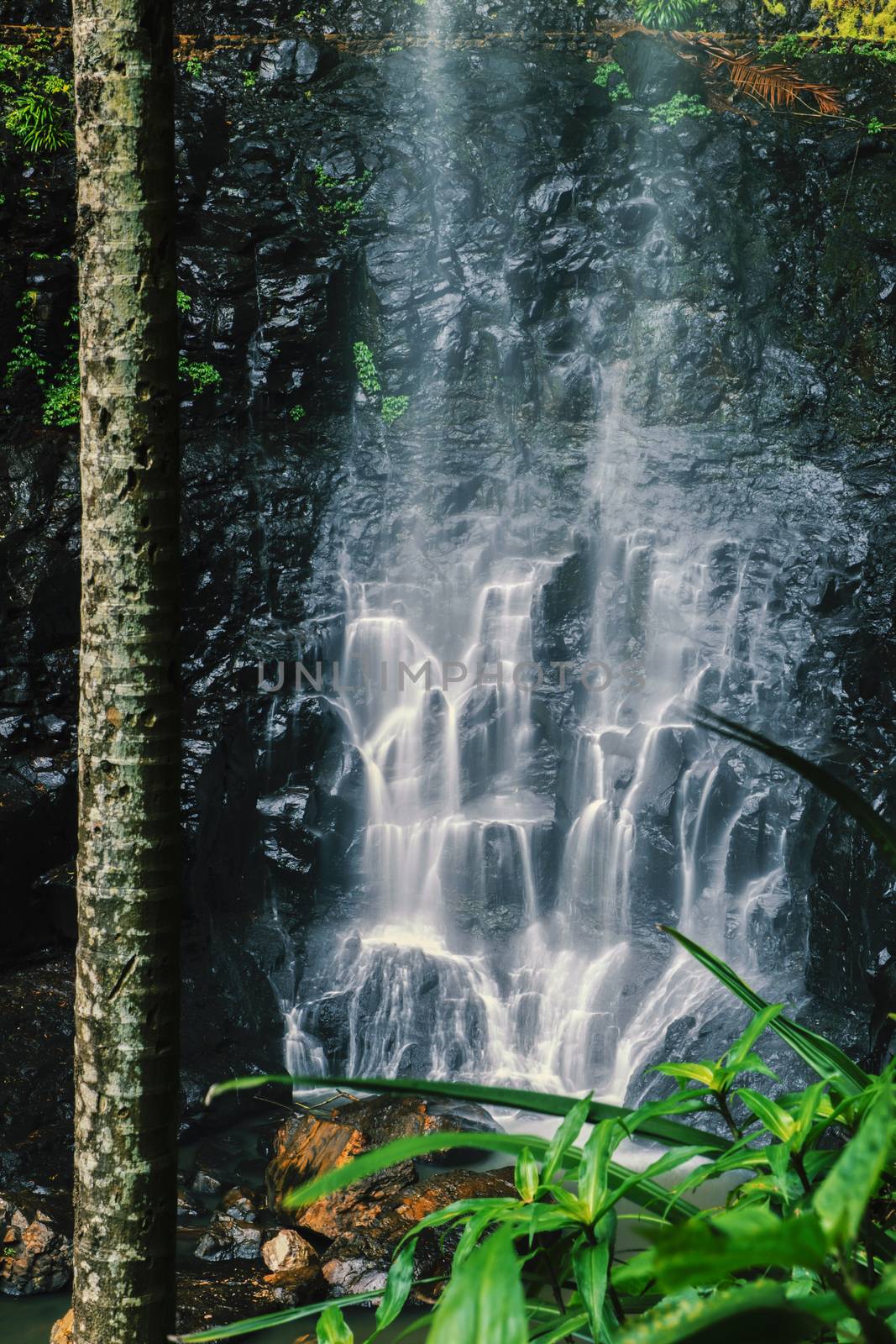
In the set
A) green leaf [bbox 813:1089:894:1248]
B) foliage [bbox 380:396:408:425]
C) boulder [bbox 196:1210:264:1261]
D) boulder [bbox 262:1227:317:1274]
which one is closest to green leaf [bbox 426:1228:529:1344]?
green leaf [bbox 813:1089:894:1248]

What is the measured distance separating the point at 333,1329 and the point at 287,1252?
4520 mm

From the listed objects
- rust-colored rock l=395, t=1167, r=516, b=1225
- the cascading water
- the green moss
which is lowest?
rust-colored rock l=395, t=1167, r=516, b=1225

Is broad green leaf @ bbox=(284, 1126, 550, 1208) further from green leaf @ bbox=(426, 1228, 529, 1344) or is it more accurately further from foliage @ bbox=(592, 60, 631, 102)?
foliage @ bbox=(592, 60, 631, 102)

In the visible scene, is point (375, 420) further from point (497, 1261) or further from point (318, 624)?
point (497, 1261)

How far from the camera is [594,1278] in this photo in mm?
1010

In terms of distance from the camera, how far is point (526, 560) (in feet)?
31.1

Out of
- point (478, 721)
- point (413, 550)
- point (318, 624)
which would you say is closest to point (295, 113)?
point (413, 550)

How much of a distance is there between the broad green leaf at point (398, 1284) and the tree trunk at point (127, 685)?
578mm

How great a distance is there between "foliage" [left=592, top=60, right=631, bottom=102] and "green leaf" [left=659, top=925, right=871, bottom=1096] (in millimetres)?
10852

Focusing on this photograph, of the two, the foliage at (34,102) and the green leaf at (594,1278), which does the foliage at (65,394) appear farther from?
the green leaf at (594,1278)

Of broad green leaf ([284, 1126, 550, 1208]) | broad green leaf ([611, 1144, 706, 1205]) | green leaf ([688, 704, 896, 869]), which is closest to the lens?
broad green leaf ([284, 1126, 550, 1208])

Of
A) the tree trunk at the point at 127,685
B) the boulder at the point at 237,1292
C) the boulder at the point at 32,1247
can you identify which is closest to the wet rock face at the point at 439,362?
the boulder at the point at 32,1247

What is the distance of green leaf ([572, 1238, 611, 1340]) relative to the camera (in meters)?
1.00

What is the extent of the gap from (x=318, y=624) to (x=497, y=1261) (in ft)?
27.8
